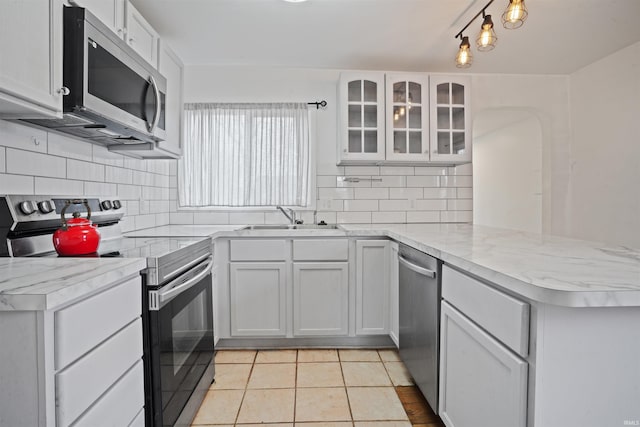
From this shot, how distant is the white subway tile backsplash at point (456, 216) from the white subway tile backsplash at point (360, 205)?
26.0 inches

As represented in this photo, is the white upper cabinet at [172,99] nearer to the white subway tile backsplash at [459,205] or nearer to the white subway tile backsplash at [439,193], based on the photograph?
the white subway tile backsplash at [439,193]

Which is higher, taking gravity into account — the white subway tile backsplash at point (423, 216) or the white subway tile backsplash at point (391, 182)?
the white subway tile backsplash at point (391, 182)

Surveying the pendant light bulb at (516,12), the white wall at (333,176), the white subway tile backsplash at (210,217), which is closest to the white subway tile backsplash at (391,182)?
the white wall at (333,176)

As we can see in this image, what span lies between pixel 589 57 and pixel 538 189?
149 centimetres

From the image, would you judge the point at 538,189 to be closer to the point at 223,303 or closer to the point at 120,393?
the point at 223,303

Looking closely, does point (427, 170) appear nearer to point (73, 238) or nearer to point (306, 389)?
point (306, 389)

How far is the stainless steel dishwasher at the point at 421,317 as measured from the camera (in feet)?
5.05

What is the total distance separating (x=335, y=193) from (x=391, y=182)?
1.76ft

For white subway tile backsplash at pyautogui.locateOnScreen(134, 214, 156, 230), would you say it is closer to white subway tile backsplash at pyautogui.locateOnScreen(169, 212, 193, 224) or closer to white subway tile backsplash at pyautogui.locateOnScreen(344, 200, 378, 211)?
white subway tile backsplash at pyautogui.locateOnScreen(169, 212, 193, 224)

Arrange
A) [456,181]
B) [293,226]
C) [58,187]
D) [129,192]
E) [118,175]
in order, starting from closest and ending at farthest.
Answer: [58,187] < [118,175] < [129,192] < [293,226] < [456,181]

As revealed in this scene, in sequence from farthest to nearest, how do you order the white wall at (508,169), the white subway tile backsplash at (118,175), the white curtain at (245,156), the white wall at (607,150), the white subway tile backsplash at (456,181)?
the white wall at (508,169)
the white subway tile backsplash at (456,181)
the white curtain at (245,156)
the white wall at (607,150)
the white subway tile backsplash at (118,175)

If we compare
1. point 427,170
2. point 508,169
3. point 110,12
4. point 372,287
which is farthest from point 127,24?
point 508,169

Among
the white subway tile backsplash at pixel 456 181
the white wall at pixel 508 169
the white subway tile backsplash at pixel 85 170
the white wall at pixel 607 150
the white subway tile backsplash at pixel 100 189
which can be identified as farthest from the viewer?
the white wall at pixel 508 169

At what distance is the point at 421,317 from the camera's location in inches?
68.1
